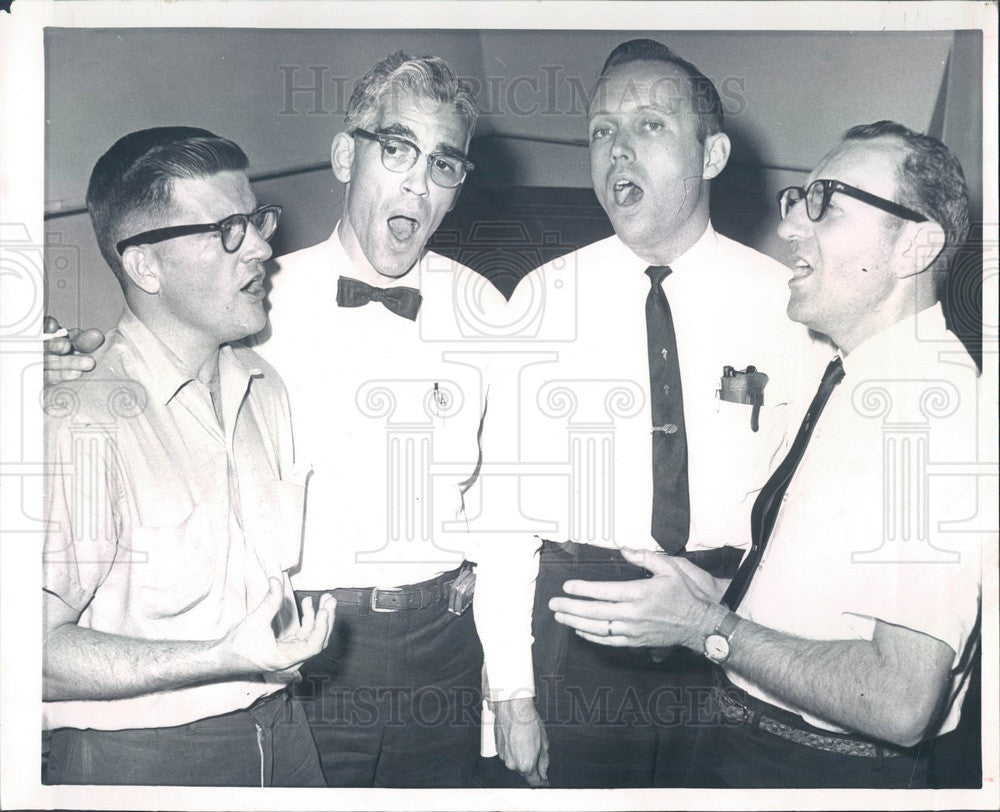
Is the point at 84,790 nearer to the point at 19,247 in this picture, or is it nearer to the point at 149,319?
the point at 149,319

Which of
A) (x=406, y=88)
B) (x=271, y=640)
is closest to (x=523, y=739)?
(x=271, y=640)

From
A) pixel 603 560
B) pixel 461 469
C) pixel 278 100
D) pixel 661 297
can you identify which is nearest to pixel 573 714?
pixel 603 560

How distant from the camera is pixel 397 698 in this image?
2943 millimetres

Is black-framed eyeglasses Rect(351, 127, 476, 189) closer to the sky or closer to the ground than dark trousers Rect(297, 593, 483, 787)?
closer to the sky

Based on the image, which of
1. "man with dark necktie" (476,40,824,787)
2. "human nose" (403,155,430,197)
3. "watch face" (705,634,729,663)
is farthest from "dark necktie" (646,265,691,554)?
"human nose" (403,155,430,197)

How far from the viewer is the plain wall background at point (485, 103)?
2918mm

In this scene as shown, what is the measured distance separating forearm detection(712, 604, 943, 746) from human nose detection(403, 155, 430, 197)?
1.51 m

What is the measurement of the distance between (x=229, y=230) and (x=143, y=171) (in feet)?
0.95

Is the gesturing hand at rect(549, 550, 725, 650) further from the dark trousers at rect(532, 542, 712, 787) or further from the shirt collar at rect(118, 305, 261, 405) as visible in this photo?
the shirt collar at rect(118, 305, 261, 405)

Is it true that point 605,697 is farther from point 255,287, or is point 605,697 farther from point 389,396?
point 255,287

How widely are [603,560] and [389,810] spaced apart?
0.94m

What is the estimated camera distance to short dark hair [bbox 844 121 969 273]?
2.91 metres

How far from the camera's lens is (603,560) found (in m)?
2.91

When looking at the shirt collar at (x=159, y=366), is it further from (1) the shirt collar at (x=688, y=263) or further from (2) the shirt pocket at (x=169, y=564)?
(1) the shirt collar at (x=688, y=263)
